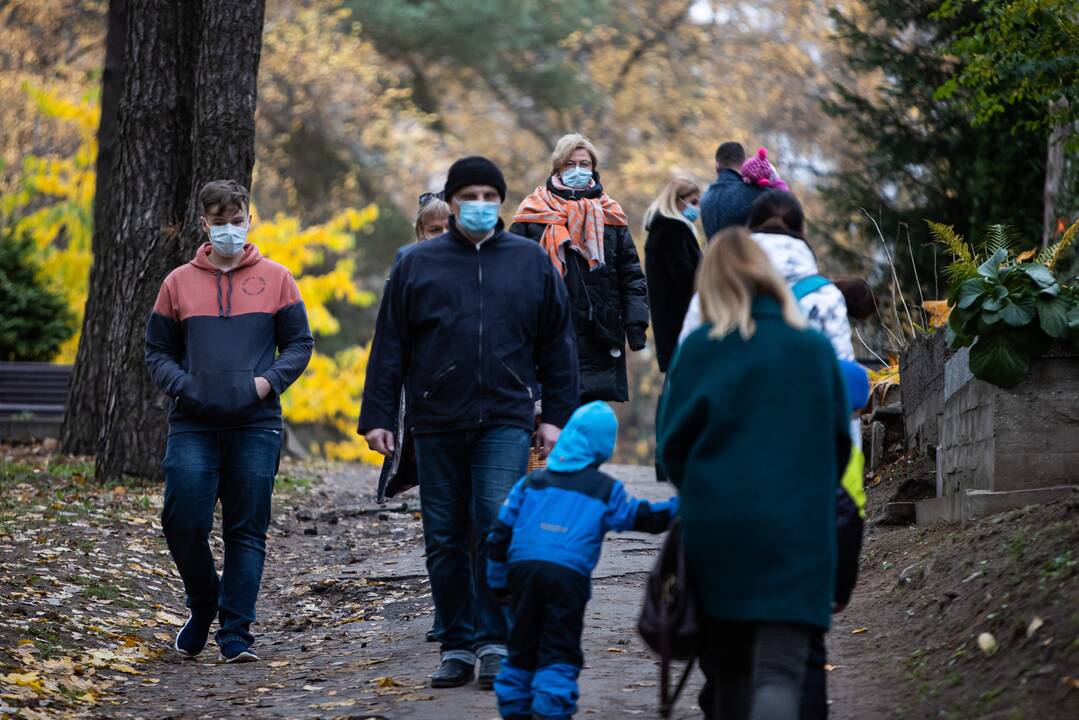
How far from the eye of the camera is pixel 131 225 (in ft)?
43.3

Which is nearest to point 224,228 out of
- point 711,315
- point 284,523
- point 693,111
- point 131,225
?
point 711,315

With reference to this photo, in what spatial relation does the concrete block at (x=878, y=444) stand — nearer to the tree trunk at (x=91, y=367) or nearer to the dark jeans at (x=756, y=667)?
the dark jeans at (x=756, y=667)

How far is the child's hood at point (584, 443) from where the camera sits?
17.0ft

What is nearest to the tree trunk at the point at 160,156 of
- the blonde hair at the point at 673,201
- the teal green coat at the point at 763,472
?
the blonde hair at the point at 673,201

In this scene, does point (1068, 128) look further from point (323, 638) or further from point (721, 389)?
point (721, 389)

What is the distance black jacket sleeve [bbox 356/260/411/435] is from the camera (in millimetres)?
6125

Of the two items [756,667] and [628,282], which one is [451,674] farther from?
[628,282]

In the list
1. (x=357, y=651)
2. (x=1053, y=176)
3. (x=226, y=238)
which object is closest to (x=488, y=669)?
(x=357, y=651)

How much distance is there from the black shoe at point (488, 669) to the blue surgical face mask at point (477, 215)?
1.71 meters

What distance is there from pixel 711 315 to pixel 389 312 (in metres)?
2.18

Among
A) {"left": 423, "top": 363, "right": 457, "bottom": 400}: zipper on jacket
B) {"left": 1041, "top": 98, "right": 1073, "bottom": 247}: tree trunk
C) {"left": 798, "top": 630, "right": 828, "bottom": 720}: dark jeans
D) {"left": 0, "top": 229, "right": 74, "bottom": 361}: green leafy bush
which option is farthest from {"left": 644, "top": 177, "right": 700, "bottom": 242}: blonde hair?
{"left": 0, "top": 229, "right": 74, "bottom": 361}: green leafy bush

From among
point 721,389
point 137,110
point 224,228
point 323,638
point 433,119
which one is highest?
point 433,119

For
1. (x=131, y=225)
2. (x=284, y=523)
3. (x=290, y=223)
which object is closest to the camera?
(x=284, y=523)

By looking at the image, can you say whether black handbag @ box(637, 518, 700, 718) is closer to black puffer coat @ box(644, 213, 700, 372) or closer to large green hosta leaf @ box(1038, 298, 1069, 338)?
large green hosta leaf @ box(1038, 298, 1069, 338)
